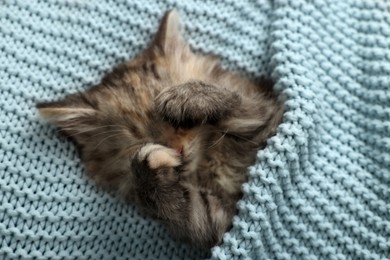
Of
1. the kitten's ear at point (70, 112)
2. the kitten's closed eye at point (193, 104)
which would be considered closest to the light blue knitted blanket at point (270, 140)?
the kitten's ear at point (70, 112)

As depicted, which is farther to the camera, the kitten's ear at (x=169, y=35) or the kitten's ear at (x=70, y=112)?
the kitten's ear at (x=169, y=35)

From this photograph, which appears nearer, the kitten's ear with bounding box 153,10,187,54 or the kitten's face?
the kitten's face

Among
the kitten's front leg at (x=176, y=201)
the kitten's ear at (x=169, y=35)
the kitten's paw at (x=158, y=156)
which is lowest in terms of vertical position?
the kitten's front leg at (x=176, y=201)

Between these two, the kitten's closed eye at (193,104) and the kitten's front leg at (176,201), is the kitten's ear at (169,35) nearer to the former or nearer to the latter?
the kitten's closed eye at (193,104)

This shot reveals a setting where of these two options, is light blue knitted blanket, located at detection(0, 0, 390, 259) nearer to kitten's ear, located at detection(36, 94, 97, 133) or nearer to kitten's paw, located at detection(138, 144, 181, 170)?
kitten's ear, located at detection(36, 94, 97, 133)

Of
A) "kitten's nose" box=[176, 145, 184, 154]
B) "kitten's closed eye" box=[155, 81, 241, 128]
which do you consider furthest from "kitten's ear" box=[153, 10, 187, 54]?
"kitten's nose" box=[176, 145, 184, 154]

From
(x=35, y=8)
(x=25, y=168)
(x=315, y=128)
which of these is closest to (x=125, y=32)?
(x=35, y=8)

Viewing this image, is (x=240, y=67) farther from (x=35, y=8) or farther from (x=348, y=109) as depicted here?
(x=35, y=8)
